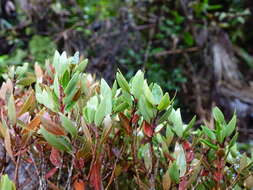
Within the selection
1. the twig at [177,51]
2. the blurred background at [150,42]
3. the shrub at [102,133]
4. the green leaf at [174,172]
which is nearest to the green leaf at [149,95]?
the shrub at [102,133]

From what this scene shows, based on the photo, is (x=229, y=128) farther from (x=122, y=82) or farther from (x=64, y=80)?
(x=64, y=80)

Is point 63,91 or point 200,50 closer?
point 63,91

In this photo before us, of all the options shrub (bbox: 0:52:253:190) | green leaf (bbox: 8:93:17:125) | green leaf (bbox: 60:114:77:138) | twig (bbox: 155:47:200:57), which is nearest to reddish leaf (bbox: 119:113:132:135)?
shrub (bbox: 0:52:253:190)

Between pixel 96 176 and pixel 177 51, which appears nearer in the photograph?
pixel 96 176

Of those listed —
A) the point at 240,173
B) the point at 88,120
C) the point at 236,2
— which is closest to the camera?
the point at 88,120

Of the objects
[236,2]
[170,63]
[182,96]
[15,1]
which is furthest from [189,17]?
[15,1]

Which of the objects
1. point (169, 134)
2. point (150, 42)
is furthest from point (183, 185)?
point (150, 42)

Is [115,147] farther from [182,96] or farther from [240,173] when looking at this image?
[182,96]
